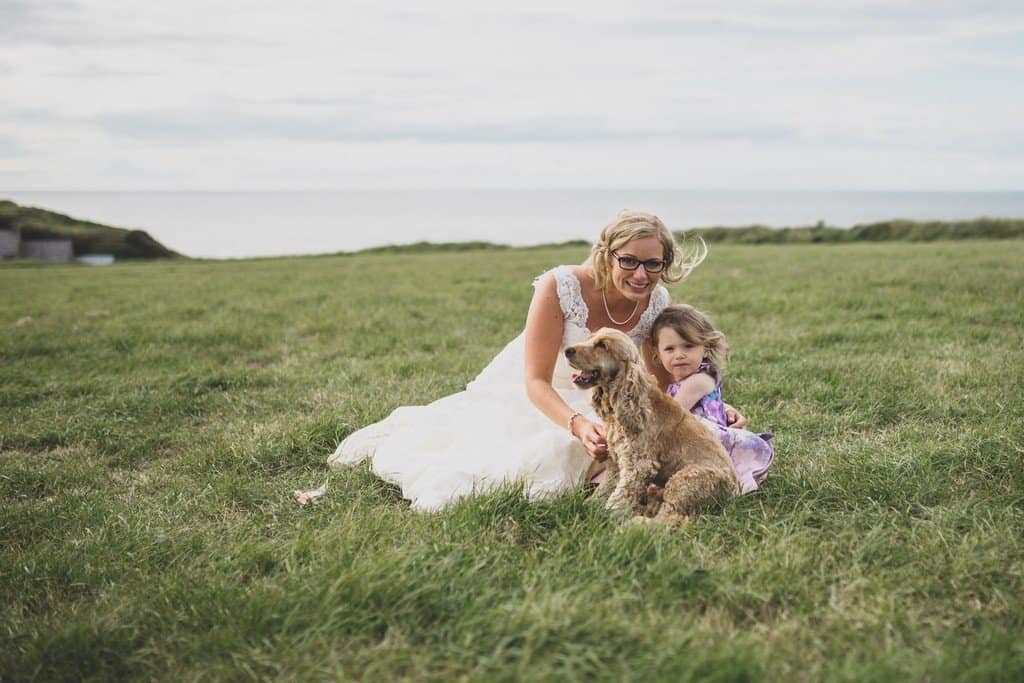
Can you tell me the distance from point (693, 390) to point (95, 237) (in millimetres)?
41614

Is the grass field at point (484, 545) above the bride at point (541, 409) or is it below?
below

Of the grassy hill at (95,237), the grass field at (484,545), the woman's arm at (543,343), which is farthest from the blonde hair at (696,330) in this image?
the grassy hill at (95,237)

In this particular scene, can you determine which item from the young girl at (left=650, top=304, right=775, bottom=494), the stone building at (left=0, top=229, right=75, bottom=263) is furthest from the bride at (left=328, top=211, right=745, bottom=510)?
the stone building at (left=0, top=229, right=75, bottom=263)

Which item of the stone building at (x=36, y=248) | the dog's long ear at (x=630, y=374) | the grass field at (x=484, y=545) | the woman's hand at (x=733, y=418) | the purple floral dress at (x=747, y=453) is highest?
the stone building at (x=36, y=248)

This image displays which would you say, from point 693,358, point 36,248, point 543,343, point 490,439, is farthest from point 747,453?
point 36,248

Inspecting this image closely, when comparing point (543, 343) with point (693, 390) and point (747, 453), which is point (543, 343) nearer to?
point (693, 390)

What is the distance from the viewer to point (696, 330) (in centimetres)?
453

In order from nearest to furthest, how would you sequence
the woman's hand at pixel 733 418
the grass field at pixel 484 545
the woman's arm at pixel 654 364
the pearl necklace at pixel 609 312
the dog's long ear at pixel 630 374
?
the grass field at pixel 484 545, the dog's long ear at pixel 630 374, the woman's hand at pixel 733 418, the pearl necklace at pixel 609 312, the woman's arm at pixel 654 364

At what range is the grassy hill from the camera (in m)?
36.8

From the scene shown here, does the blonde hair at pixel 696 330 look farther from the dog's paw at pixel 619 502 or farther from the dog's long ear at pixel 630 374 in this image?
the dog's paw at pixel 619 502

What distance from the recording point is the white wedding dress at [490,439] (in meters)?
4.11

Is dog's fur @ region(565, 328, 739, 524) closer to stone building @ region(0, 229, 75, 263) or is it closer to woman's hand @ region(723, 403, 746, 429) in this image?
woman's hand @ region(723, 403, 746, 429)

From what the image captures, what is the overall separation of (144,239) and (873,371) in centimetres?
4003

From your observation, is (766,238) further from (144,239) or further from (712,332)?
(144,239)
